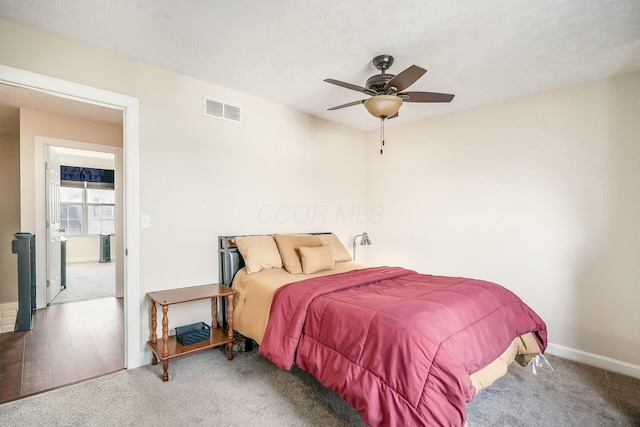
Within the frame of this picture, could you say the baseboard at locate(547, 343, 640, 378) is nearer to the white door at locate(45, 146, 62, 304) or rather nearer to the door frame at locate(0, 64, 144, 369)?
the door frame at locate(0, 64, 144, 369)

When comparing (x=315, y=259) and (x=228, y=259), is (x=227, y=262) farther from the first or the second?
(x=315, y=259)

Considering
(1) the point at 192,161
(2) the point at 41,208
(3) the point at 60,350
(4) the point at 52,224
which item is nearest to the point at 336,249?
(1) the point at 192,161

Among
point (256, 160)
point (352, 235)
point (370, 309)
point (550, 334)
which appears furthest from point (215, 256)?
point (550, 334)

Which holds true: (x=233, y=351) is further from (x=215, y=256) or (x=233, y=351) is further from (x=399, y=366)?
(x=399, y=366)

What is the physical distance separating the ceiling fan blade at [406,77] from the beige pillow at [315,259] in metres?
1.69

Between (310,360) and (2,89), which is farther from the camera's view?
(2,89)

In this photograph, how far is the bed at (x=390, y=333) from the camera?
4.88 feet

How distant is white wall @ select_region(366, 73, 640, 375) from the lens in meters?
2.67

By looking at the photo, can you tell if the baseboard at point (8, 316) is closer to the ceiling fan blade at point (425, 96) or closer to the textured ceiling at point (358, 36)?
the textured ceiling at point (358, 36)

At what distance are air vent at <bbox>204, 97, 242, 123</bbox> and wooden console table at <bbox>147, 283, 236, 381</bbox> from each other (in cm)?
172

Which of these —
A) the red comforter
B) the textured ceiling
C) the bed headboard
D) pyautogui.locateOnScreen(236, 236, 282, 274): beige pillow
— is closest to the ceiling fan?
the textured ceiling

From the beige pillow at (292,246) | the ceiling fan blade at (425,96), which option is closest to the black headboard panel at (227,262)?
the beige pillow at (292,246)

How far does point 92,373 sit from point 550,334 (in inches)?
164

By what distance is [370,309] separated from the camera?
1845 millimetres
